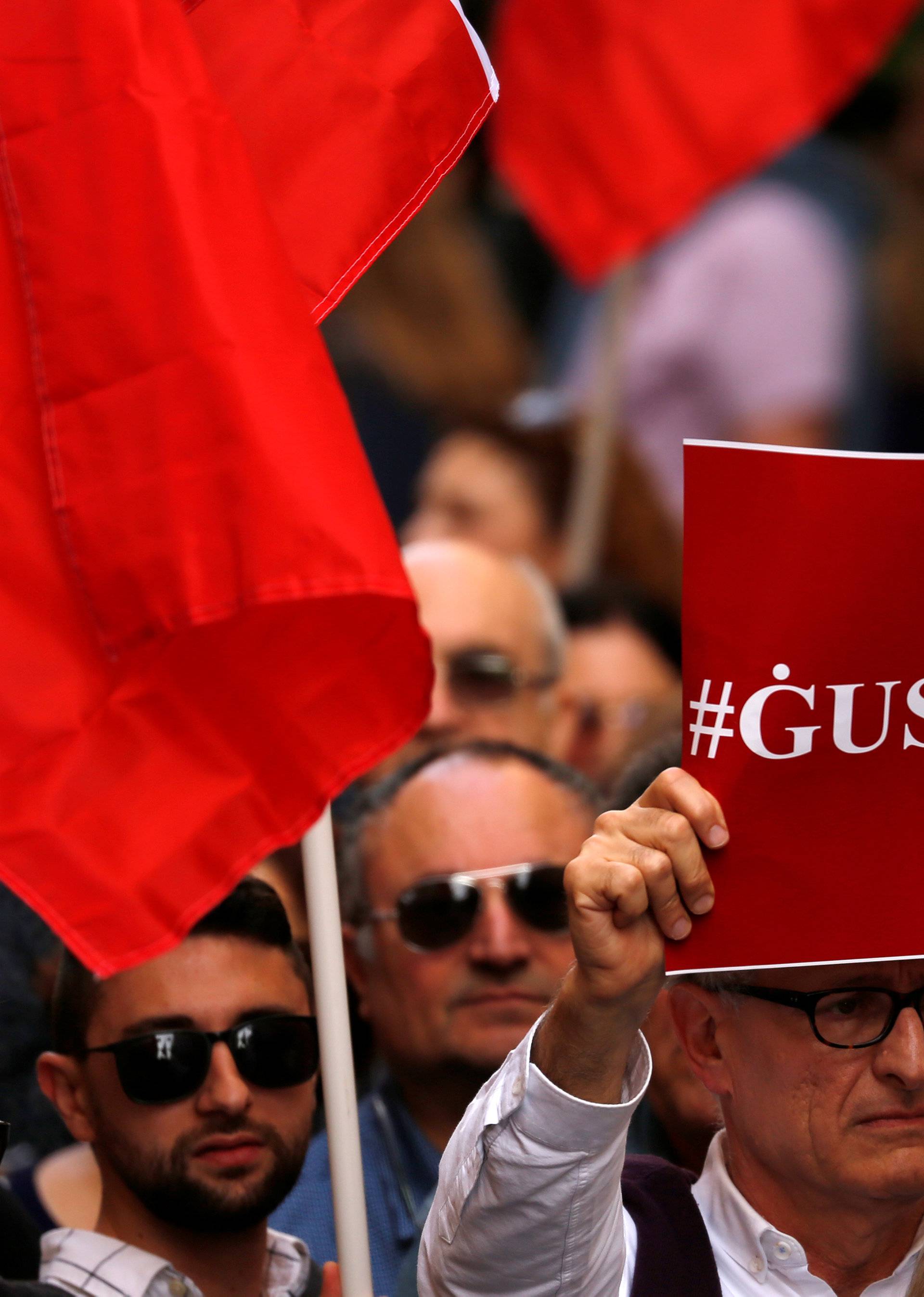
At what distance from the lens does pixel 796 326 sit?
638 centimetres

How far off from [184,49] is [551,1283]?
4.86 ft

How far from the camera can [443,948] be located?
10.3 feet

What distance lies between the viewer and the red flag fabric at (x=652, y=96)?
4.78m

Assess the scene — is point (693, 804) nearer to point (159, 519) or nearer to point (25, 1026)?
point (159, 519)

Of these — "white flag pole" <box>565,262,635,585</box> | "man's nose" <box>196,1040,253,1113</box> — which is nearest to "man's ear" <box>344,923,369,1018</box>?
"man's nose" <box>196,1040,253,1113</box>

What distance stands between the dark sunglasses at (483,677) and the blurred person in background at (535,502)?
132cm

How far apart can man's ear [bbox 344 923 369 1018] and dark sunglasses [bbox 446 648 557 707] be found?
101cm

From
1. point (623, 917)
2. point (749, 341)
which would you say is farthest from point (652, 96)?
point (623, 917)

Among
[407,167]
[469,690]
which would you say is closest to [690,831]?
[407,167]

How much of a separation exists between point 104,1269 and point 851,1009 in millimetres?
950

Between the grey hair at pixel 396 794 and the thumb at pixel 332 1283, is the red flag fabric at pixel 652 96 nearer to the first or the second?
the grey hair at pixel 396 794

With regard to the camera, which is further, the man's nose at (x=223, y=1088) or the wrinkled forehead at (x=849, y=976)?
the man's nose at (x=223, y=1088)

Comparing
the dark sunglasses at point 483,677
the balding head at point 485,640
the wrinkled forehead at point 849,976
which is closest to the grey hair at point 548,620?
the balding head at point 485,640

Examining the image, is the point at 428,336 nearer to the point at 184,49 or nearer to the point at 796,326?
the point at 796,326
